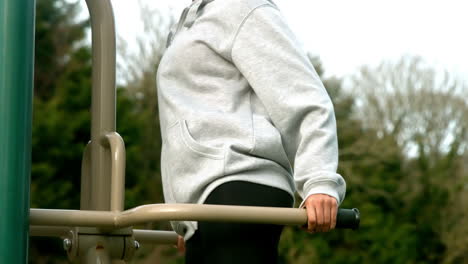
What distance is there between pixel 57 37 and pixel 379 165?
548cm

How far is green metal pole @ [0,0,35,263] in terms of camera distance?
1.09m

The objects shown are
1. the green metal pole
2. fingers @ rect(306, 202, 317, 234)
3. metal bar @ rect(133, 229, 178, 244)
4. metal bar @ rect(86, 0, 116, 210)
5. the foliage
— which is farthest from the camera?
the foliage

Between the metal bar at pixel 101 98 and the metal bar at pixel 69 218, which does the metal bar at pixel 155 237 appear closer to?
the metal bar at pixel 101 98

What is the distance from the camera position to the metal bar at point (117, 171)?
127 cm

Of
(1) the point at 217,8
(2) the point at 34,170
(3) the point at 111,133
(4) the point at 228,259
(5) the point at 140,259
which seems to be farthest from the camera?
(5) the point at 140,259

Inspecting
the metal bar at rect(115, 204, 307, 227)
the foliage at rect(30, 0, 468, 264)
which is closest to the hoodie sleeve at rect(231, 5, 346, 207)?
the metal bar at rect(115, 204, 307, 227)

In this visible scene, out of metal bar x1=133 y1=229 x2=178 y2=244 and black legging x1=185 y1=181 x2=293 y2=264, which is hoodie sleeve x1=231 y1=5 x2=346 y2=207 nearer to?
black legging x1=185 y1=181 x2=293 y2=264

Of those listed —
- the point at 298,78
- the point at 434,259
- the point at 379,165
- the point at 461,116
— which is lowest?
the point at 434,259

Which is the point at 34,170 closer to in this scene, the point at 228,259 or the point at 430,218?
the point at 430,218

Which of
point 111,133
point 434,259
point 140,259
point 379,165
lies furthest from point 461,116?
point 111,133

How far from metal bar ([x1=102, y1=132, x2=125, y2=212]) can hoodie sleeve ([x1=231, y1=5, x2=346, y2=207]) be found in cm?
25

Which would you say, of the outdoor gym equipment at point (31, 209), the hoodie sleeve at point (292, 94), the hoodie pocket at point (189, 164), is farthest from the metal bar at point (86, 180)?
the hoodie sleeve at point (292, 94)

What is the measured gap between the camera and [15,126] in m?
1.10

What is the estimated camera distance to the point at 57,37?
40.6ft
